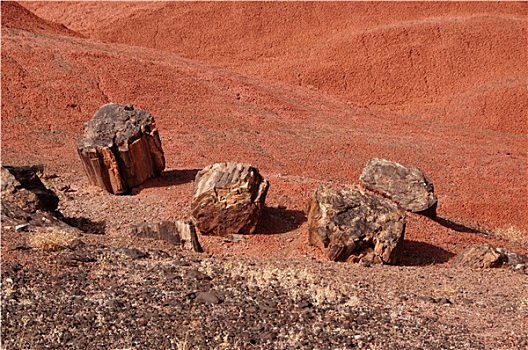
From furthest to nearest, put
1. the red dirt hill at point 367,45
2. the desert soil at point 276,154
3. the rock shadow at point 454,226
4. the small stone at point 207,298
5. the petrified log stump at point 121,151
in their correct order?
the red dirt hill at point 367,45 → the rock shadow at point 454,226 → the petrified log stump at point 121,151 → the small stone at point 207,298 → the desert soil at point 276,154

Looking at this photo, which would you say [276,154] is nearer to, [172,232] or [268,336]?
[172,232]

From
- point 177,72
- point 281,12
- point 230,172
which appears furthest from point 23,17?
point 230,172

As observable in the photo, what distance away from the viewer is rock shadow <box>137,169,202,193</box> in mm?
16297

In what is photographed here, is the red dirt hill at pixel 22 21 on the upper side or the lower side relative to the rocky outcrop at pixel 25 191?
upper

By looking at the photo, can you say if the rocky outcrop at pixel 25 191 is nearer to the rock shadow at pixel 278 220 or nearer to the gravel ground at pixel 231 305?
the gravel ground at pixel 231 305

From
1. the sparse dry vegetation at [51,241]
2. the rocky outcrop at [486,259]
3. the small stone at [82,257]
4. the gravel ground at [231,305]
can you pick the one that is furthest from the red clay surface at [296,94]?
the small stone at [82,257]

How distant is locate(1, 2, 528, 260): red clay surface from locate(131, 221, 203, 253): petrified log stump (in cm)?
88

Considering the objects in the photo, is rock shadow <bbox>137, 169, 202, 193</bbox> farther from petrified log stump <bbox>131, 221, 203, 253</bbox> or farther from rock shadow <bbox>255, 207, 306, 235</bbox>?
petrified log stump <bbox>131, 221, 203, 253</bbox>

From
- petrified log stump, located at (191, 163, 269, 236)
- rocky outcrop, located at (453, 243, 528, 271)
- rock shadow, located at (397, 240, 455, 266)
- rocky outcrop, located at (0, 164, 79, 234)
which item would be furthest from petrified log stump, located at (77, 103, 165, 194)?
rocky outcrop, located at (453, 243, 528, 271)

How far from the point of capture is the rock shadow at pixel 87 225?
535 inches

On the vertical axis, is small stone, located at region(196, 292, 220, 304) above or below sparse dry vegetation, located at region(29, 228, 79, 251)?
below

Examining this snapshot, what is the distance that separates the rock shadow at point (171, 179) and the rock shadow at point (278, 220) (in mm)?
2585

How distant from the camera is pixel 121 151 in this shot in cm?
1593

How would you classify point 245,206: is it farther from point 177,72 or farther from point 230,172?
point 177,72
